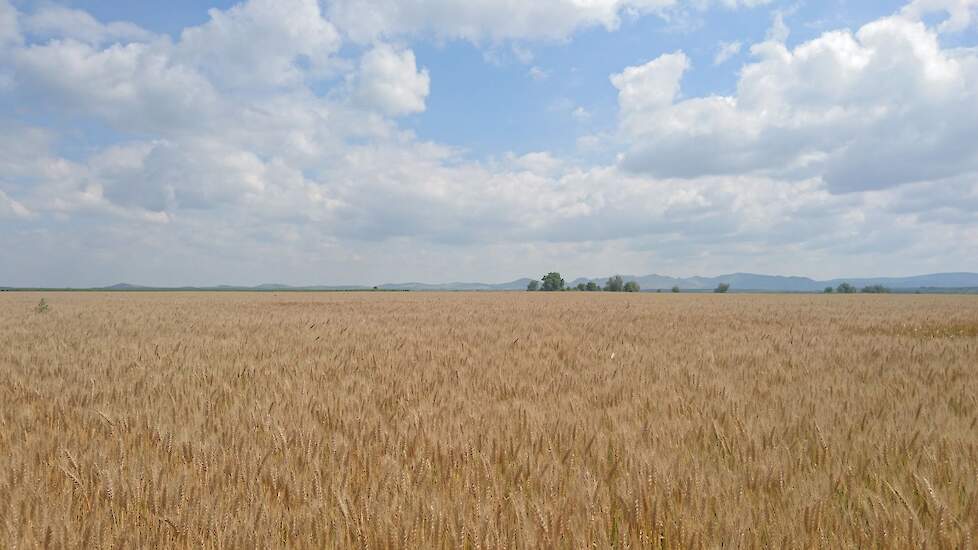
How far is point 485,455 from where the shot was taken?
2494 mm

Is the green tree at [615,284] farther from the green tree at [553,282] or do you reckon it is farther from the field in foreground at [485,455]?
the field in foreground at [485,455]

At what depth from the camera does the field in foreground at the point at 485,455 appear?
69.4 inches

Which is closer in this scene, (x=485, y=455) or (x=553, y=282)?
(x=485, y=455)

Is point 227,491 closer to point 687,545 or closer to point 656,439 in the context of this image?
point 687,545

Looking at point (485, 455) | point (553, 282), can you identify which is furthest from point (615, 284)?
point (485, 455)

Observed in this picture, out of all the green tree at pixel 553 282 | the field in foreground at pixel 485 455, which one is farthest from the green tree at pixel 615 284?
the field in foreground at pixel 485 455

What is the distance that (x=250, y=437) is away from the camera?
2795mm

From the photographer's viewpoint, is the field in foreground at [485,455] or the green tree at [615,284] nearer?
the field in foreground at [485,455]

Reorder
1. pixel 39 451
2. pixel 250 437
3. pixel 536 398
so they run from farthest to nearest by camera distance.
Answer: pixel 536 398
pixel 250 437
pixel 39 451

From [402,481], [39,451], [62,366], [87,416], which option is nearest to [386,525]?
[402,481]

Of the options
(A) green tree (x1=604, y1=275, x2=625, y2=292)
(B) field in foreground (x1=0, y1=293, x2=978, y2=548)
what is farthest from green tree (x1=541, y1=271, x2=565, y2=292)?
(B) field in foreground (x1=0, y1=293, x2=978, y2=548)

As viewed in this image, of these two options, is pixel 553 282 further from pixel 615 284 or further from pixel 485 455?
pixel 485 455

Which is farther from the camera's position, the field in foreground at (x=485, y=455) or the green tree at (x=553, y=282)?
the green tree at (x=553, y=282)

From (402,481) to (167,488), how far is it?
95 cm
